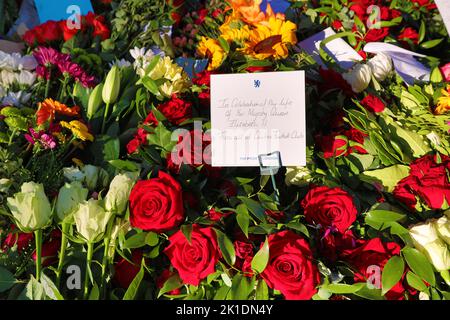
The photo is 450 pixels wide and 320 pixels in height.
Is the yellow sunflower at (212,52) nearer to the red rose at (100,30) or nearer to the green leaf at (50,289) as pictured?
the red rose at (100,30)

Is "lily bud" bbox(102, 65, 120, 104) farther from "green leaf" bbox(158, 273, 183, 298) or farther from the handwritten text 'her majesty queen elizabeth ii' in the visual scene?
"green leaf" bbox(158, 273, 183, 298)

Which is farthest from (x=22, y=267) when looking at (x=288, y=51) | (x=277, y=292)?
(x=288, y=51)

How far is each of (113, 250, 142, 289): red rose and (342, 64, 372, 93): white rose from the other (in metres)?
0.63

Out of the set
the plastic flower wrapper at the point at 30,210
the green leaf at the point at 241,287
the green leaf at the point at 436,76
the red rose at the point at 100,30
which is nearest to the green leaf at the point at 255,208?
the green leaf at the point at 241,287

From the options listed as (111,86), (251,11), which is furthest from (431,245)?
(251,11)

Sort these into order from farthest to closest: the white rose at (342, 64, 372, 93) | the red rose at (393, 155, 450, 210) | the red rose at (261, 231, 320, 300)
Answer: the white rose at (342, 64, 372, 93) < the red rose at (393, 155, 450, 210) < the red rose at (261, 231, 320, 300)

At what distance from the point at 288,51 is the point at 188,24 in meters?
0.37

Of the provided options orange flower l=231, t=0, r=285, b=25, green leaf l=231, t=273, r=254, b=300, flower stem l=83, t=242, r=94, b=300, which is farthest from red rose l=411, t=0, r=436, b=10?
flower stem l=83, t=242, r=94, b=300

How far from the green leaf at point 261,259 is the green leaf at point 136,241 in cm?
19

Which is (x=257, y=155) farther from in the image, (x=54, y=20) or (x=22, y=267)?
(x=54, y=20)

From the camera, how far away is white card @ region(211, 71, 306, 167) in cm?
87

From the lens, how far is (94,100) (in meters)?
1.03

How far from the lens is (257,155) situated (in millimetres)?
878

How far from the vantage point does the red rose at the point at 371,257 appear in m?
0.75
